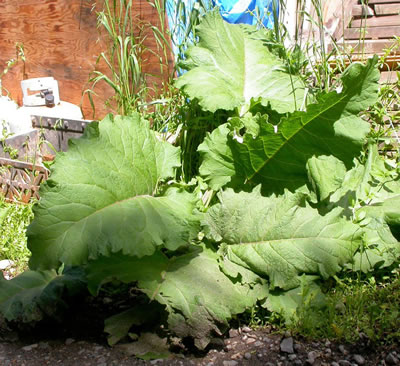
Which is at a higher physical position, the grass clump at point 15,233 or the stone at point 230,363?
the stone at point 230,363

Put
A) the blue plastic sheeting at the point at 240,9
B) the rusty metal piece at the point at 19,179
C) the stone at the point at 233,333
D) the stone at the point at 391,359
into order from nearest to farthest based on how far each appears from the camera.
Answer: the stone at the point at 391,359 < the stone at the point at 233,333 < the rusty metal piece at the point at 19,179 < the blue plastic sheeting at the point at 240,9

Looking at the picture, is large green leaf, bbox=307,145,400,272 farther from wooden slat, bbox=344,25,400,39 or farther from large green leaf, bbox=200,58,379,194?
wooden slat, bbox=344,25,400,39

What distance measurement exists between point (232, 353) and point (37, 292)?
0.80 m

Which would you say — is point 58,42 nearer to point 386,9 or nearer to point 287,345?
point 287,345

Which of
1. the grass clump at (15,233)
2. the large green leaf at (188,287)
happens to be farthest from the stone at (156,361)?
the grass clump at (15,233)

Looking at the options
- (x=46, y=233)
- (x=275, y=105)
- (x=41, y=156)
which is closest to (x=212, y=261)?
(x=46, y=233)

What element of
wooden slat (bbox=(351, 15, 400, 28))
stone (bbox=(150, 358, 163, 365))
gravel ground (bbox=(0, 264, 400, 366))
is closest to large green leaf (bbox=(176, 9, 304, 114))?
gravel ground (bbox=(0, 264, 400, 366))

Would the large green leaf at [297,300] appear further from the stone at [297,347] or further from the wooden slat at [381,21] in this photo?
the wooden slat at [381,21]

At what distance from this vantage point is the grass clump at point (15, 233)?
274 centimetres

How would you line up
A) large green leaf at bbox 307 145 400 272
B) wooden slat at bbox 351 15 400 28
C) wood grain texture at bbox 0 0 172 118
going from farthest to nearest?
wooden slat at bbox 351 15 400 28 → wood grain texture at bbox 0 0 172 118 → large green leaf at bbox 307 145 400 272

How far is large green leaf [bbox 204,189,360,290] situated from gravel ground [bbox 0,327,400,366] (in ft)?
0.79

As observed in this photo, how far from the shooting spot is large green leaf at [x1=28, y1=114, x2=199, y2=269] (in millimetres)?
1840

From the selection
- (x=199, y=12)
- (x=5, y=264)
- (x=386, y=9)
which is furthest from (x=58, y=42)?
(x=386, y=9)

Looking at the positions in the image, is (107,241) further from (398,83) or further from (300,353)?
(398,83)
